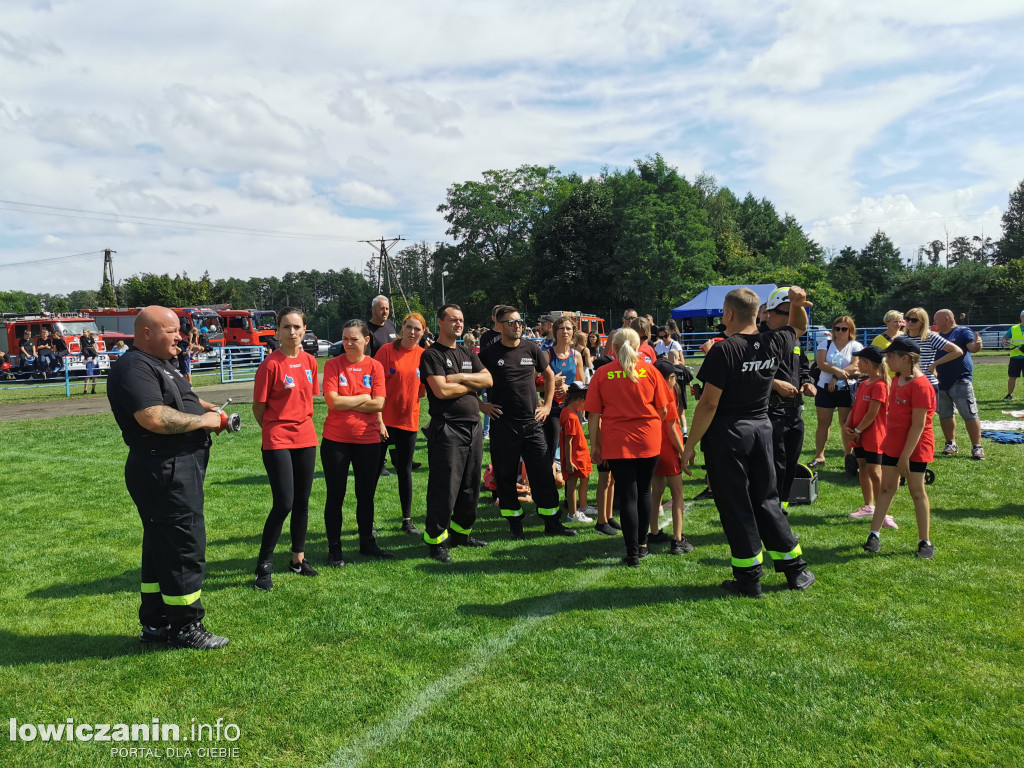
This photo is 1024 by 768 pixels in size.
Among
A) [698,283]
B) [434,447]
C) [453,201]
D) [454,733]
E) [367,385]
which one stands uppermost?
[453,201]

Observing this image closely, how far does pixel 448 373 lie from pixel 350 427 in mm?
937

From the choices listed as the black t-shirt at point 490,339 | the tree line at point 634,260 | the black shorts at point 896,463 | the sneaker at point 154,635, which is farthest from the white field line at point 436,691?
the tree line at point 634,260

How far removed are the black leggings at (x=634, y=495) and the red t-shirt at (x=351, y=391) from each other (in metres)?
2.02

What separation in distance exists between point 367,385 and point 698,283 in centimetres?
4199

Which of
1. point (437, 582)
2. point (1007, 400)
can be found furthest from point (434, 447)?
point (1007, 400)

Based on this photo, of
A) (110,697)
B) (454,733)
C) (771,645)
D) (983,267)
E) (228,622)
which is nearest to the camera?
(454,733)

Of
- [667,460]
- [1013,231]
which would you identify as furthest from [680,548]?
[1013,231]

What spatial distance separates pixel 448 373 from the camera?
573cm

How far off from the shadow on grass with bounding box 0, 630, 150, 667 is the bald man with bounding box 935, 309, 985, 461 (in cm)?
998

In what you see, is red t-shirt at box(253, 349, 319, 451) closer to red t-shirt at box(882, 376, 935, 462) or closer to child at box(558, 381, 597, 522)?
child at box(558, 381, 597, 522)

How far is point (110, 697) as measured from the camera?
3.61 metres

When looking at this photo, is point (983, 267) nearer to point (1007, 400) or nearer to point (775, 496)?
point (1007, 400)

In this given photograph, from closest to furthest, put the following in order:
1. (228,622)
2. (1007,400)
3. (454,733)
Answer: (454,733), (228,622), (1007,400)

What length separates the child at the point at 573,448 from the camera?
687 centimetres
